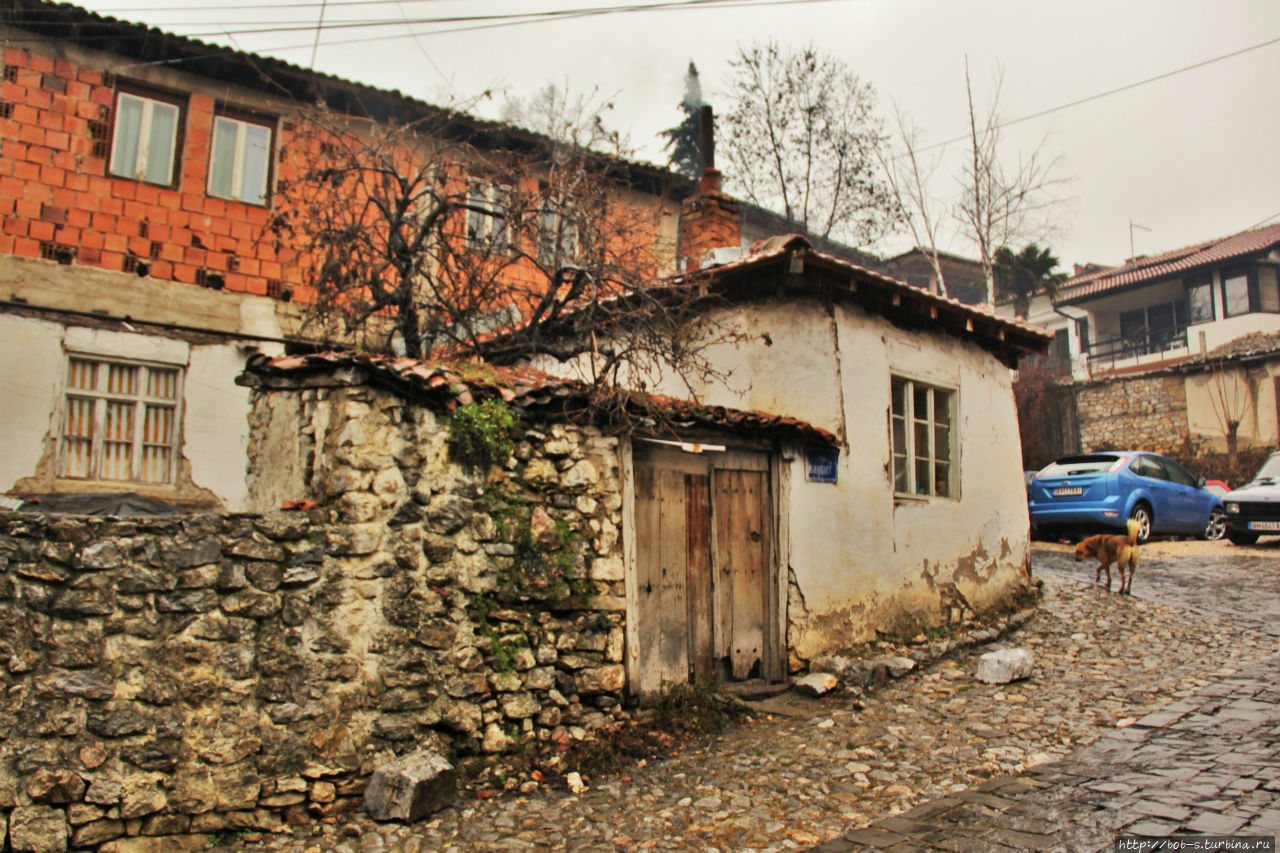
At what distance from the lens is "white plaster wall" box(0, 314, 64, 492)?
32.2 feet

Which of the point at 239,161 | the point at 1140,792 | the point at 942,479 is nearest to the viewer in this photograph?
the point at 1140,792

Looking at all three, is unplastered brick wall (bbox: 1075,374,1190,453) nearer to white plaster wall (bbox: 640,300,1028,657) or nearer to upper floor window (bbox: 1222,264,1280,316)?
upper floor window (bbox: 1222,264,1280,316)

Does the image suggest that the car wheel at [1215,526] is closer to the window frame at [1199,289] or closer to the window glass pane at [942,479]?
the window glass pane at [942,479]

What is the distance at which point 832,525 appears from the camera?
7.95 m

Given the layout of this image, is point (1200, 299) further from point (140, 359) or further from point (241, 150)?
point (140, 359)

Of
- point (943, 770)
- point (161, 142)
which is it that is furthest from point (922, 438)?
point (161, 142)

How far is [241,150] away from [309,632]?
977 cm

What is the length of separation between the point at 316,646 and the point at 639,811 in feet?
6.63

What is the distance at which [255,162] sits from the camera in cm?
1209

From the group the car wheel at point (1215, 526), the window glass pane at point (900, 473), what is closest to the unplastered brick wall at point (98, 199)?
the window glass pane at point (900, 473)

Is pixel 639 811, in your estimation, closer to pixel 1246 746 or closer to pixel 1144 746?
pixel 1144 746

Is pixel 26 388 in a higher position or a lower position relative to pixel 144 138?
lower

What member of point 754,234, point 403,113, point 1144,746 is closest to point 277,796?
point 1144,746

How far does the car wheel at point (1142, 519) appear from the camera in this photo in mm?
13039
